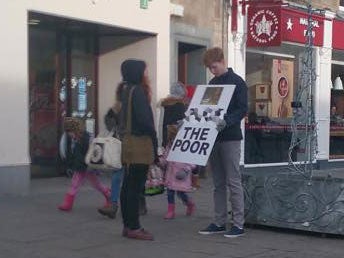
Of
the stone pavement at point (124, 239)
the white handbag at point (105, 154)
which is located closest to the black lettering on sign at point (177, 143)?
the white handbag at point (105, 154)

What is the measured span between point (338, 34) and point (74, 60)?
7409mm

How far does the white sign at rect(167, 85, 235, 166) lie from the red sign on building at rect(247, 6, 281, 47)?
23.5 feet

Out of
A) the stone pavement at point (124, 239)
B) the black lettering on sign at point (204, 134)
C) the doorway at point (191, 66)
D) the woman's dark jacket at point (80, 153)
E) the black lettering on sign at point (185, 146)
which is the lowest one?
the stone pavement at point (124, 239)

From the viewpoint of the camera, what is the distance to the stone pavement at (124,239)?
24.4 feet

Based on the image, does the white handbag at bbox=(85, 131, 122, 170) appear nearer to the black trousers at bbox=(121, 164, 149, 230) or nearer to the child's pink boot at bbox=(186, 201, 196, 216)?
the black trousers at bbox=(121, 164, 149, 230)

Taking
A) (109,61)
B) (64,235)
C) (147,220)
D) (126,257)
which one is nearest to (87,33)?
(109,61)

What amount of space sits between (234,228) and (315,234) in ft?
3.15

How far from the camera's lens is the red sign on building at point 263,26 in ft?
50.5

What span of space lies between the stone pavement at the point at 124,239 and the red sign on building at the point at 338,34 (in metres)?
9.34

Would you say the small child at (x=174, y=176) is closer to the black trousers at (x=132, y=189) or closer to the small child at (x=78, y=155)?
the small child at (x=78, y=155)

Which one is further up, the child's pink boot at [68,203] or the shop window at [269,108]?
the shop window at [269,108]

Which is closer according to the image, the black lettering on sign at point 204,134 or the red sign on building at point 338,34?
the black lettering on sign at point 204,134

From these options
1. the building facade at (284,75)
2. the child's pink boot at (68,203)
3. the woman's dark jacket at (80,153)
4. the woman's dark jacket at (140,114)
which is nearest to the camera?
the woman's dark jacket at (140,114)

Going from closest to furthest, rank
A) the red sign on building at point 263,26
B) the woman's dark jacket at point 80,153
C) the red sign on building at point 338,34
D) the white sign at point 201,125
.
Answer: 1. the white sign at point 201,125
2. the woman's dark jacket at point 80,153
3. the red sign on building at point 263,26
4. the red sign on building at point 338,34
